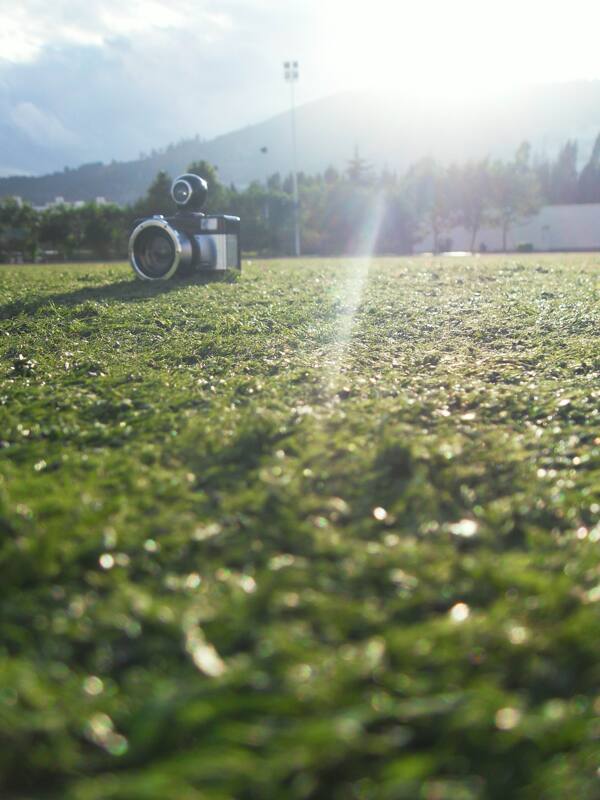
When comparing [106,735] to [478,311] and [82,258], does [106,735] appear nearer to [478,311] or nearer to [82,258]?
[478,311]

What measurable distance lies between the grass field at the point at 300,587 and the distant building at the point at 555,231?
73867 millimetres

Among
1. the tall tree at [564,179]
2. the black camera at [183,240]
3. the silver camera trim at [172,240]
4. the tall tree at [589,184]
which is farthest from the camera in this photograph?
the tall tree at [564,179]

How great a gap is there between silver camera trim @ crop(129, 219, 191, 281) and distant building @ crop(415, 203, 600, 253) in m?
65.4

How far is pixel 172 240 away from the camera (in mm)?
12547

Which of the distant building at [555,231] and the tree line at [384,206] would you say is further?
the distant building at [555,231]

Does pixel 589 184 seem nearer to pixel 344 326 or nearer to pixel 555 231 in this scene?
pixel 555 231

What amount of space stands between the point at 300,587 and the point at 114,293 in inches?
375

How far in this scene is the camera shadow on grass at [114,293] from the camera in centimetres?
896

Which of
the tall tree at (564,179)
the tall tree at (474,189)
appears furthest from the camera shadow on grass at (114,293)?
the tall tree at (564,179)

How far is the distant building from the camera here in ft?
248

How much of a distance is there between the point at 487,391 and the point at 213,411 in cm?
173

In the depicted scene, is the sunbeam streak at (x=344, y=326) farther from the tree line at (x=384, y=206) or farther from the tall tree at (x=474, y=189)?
the tall tree at (x=474, y=189)

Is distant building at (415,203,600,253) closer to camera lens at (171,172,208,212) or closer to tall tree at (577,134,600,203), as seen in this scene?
tall tree at (577,134,600,203)

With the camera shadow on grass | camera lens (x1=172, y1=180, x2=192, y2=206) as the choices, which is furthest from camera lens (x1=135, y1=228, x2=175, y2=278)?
camera lens (x1=172, y1=180, x2=192, y2=206)
